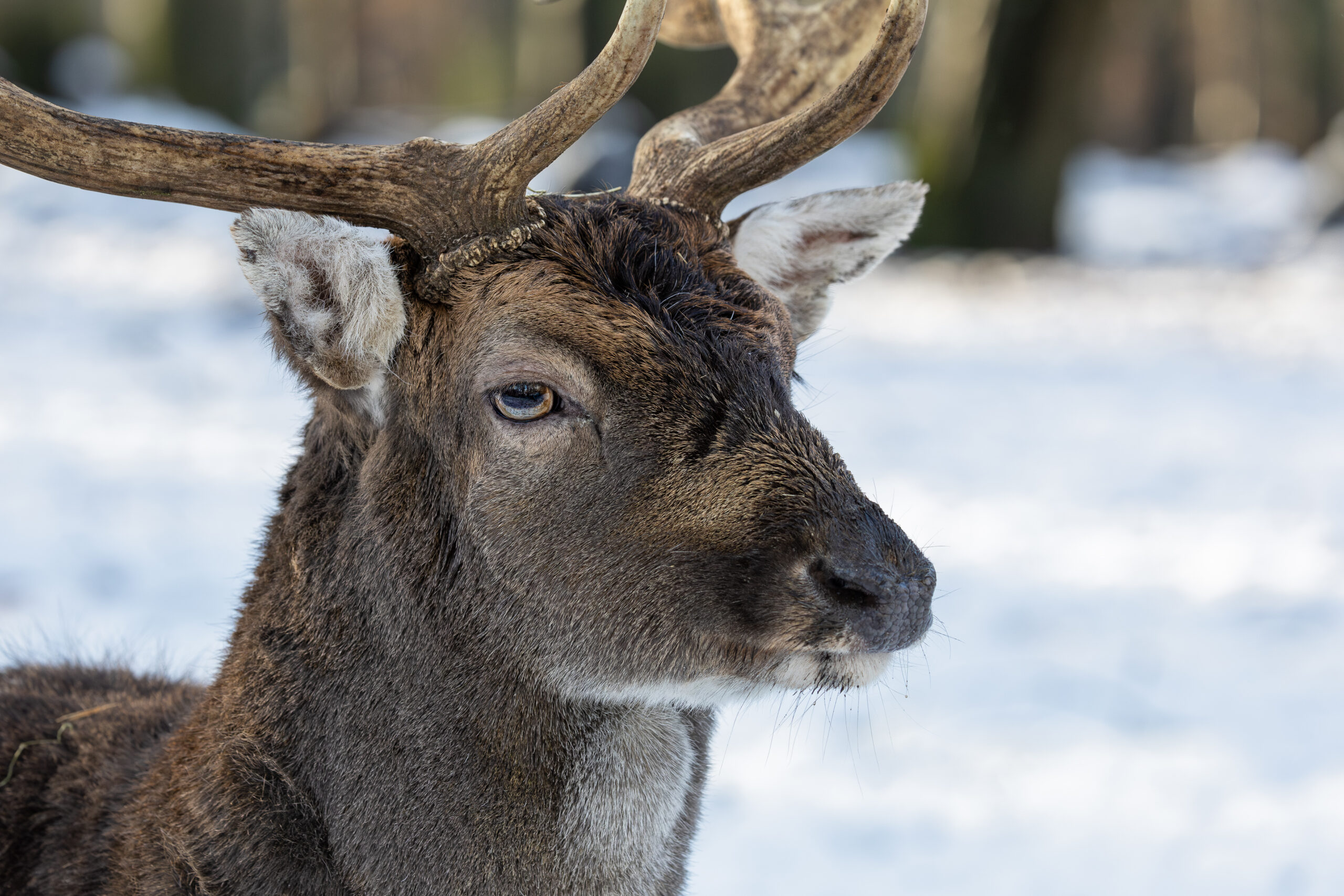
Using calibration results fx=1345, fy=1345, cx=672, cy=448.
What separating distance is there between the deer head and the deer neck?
2cm

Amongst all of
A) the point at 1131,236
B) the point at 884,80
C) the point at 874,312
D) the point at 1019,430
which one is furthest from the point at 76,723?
the point at 1131,236

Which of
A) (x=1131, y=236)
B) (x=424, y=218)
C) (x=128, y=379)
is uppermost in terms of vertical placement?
(x=1131, y=236)

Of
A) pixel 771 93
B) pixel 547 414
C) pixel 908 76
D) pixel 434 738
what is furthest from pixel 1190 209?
pixel 434 738

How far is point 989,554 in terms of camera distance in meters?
8.01

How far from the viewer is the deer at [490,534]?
9.25ft

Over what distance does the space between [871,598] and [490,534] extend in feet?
→ 2.78

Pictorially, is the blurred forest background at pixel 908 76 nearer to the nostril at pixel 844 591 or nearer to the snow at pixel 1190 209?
the snow at pixel 1190 209

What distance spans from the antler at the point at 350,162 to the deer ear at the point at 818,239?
0.70 metres

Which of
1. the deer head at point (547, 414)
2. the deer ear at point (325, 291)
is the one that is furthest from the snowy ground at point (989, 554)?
the deer ear at point (325, 291)

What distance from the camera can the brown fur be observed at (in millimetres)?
2830

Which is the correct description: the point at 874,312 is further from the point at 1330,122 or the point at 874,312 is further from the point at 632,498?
the point at 1330,122

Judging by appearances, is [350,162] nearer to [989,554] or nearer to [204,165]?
[204,165]

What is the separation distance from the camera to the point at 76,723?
3682 millimetres

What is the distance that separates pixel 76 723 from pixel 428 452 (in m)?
1.45
